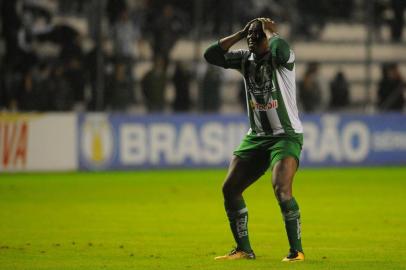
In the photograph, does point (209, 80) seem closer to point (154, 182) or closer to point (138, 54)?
point (138, 54)

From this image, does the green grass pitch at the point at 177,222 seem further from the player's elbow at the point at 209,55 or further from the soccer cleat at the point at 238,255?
the player's elbow at the point at 209,55

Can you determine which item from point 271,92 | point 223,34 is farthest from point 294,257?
point 223,34

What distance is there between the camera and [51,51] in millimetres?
24500

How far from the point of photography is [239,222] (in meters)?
10.1

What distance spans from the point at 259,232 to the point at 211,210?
3.21 metres

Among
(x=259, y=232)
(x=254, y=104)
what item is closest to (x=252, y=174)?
(x=254, y=104)

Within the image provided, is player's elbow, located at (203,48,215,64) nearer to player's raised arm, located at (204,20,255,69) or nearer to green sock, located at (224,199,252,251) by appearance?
player's raised arm, located at (204,20,255,69)

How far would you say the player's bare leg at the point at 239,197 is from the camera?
10.1 m

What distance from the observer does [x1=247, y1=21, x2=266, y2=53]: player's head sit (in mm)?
9703

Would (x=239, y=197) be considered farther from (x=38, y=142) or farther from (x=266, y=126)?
(x=38, y=142)

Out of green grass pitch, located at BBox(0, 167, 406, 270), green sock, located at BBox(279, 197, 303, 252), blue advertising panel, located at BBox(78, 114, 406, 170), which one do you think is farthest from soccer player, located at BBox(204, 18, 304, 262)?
blue advertising panel, located at BBox(78, 114, 406, 170)

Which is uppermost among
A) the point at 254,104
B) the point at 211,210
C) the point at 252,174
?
the point at 254,104

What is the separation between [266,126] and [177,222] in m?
4.49

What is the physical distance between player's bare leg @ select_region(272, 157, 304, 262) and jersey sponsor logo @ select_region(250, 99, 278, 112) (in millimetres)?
546
